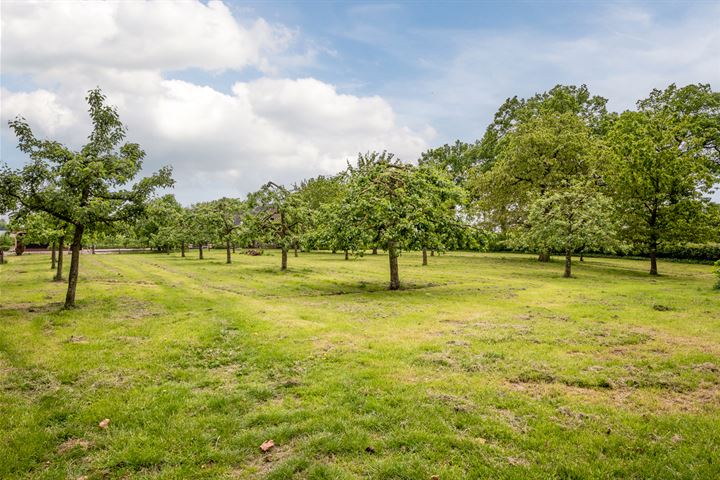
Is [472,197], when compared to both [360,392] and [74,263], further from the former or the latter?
[360,392]

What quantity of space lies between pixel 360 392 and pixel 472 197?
42.1 meters

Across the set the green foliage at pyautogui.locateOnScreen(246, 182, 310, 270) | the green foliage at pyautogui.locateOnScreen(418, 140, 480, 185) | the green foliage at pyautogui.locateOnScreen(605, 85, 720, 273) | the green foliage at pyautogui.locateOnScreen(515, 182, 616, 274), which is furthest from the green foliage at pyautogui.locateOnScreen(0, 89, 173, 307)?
the green foliage at pyautogui.locateOnScreen(418, 140, 480, 185)

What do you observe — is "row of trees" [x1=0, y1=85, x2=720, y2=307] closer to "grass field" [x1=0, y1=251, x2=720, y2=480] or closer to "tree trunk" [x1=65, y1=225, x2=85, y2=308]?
"tree trunk" [x1=65, y1=225, x2=85, y2=308]

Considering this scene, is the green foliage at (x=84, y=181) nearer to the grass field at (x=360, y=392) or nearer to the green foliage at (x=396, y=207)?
the grass field at (x=360, y=392)

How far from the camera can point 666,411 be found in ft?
20.5

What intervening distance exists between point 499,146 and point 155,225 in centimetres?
4461

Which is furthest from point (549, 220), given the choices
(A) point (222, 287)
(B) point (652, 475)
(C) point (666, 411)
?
(B) point (652, 475)

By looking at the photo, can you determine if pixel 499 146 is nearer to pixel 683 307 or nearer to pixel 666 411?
pixel 683 307

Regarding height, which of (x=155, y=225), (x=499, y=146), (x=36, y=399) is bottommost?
(x=36, y=399)

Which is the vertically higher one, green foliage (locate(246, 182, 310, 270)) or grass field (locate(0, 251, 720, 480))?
green foliage (locate(246, 182, 310, 270))

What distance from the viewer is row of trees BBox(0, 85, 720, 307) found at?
14125mm

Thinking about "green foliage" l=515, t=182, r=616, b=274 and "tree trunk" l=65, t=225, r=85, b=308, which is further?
"green foliage" l=515, t=182, r=616, b=274

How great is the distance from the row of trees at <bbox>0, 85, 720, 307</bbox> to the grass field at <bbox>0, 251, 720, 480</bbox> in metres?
4.24

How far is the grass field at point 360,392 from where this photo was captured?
499cm
